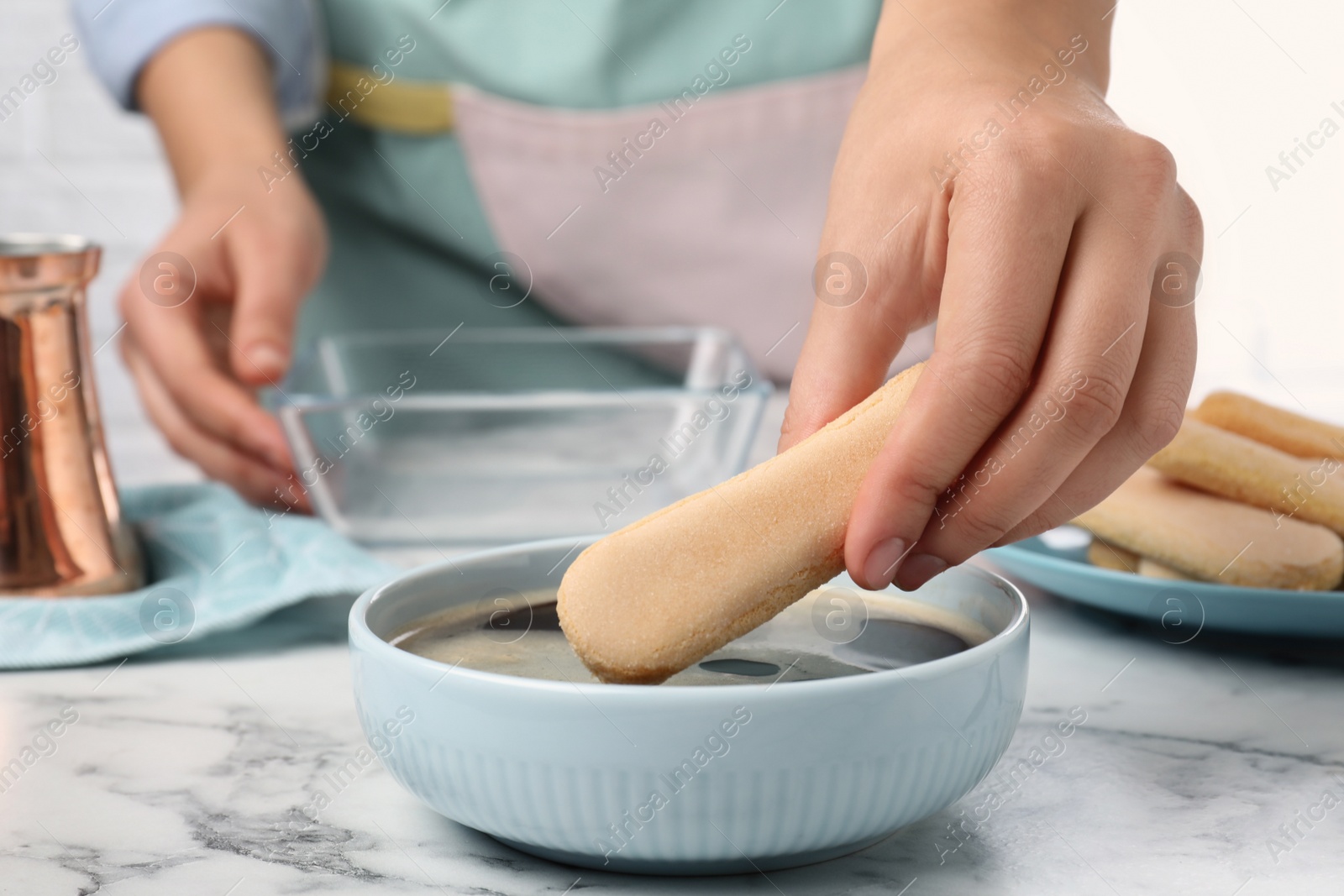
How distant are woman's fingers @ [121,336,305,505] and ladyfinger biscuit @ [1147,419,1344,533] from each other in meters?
0.65

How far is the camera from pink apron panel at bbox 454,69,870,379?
1.21 metres

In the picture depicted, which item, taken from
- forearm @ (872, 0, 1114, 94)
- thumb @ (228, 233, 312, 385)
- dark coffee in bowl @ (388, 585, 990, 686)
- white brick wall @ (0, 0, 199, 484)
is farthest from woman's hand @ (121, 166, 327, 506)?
white brick wall @ (0, 0, 199, 484)

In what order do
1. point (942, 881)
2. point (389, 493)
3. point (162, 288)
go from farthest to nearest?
1. point (162, 288)
2. point (389, 493)
3. point (942, 881)

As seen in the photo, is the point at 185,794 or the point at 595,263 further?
the point at 595,263

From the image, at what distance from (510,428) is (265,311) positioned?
0.78 ft

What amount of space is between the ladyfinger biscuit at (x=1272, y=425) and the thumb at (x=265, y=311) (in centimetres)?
67

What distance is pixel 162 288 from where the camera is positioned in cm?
103

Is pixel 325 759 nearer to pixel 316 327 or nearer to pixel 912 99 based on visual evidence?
pixel 912 99

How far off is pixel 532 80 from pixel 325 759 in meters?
0.88

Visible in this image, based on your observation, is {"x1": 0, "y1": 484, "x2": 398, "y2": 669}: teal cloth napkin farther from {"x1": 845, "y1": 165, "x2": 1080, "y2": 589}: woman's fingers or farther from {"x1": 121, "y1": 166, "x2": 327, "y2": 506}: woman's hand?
{"x1": 845, "y1": 165, "x2": 1080, "y2": 589}: woman's fingers

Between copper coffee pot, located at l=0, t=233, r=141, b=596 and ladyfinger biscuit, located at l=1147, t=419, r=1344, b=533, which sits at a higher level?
copper coffee pot, located at l=0, t=233, r=141, b=596

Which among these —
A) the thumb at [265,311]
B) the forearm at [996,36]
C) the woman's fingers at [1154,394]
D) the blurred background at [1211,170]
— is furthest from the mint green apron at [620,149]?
the woman's fingers at [1154,394]

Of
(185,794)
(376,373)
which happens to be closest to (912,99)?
(185,794)

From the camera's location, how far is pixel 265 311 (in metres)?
0.96
